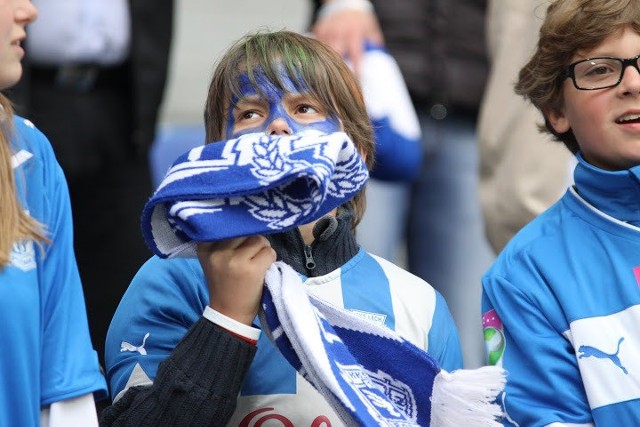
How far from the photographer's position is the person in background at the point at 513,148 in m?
4.29

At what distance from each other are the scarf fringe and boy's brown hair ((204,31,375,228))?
2.35 ft

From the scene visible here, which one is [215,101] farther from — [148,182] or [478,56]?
[478,56]

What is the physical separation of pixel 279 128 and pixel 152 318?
0.50 meters

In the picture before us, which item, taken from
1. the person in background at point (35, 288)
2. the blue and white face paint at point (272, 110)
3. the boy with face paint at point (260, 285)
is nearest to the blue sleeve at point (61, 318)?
the person in background at point (35, 288)

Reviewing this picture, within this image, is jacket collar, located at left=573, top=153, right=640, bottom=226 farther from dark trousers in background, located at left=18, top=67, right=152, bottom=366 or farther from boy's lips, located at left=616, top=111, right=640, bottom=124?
dark trousers in background, located at left=18, top=67, right=152, bottom=366

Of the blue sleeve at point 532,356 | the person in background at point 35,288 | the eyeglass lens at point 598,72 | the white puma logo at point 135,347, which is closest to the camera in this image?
the person in background at point 35,288

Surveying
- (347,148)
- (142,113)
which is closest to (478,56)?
(142,113)

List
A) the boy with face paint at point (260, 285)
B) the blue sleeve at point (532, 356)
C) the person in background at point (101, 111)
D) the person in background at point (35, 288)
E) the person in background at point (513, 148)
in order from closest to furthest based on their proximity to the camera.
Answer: the person in background at point (35, 288), the boy with face paint at point (260, 285), the blue sleeve at point (532, 356), the person in background at point (513, 148), the person in background at point (101, 111)

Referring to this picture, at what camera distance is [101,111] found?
481cm

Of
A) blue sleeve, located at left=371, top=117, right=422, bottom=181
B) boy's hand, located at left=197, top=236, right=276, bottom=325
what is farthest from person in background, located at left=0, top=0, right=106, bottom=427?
blue sleeve, located at left=371, top=117, right=422, bottom=181

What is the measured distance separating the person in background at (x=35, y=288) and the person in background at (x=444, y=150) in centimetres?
241

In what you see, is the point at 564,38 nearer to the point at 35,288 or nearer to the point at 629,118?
the point at 629,118

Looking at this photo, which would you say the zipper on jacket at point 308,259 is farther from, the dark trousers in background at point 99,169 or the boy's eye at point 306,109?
the dark trousers in background at point 99,169

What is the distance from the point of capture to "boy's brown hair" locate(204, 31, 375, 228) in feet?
10.8
